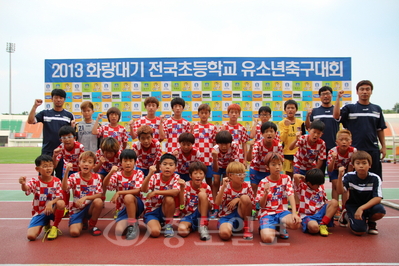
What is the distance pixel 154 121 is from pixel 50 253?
2708mm

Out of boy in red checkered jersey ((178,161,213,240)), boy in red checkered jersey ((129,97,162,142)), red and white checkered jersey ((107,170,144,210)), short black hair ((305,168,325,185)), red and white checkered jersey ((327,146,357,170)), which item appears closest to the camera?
boy in red checkered jersey ((178,161,213,240))

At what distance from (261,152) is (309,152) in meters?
0.71

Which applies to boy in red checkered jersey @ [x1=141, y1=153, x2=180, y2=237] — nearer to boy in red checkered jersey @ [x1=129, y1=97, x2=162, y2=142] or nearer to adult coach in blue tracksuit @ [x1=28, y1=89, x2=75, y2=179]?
boy in red checkered jersey @ [x1=129, y1=97, x2=162, y2=142]

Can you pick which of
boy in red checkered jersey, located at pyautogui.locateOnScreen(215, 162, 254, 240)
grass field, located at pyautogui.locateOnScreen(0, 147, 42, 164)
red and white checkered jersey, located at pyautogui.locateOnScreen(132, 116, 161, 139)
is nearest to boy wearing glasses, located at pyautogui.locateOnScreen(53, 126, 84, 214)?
red and white checkered jersey, located at pyautogui.locateOnScreen(132, 116, 161, 139)

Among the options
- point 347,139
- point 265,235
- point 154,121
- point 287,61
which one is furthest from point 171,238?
point 287,61

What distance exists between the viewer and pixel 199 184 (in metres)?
4.21

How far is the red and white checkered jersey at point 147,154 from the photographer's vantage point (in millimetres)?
4859

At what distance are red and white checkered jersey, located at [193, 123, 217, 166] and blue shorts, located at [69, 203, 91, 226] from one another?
1972mm

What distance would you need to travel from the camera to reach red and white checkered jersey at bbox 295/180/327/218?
4137 millimetres

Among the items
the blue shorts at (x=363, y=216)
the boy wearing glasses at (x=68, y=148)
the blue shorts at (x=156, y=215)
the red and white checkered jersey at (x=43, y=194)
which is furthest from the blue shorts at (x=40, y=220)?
the blue shorts at (x=363, y=216)

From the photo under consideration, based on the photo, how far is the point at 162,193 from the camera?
405 centimetres

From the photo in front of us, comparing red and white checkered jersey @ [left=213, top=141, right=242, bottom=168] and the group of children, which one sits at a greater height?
red and white checkered jersey @ [left=213, top=141, right=242, bottom=168]

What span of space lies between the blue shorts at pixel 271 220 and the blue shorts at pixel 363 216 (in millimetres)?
871

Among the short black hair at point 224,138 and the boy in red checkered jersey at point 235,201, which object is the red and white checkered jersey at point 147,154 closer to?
the short black hair at point 224,138
